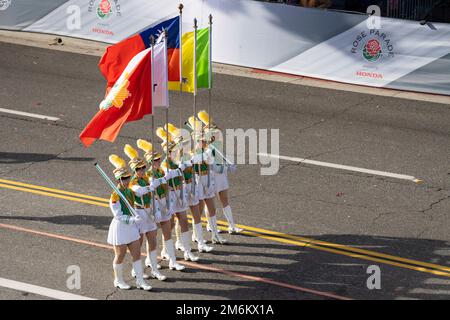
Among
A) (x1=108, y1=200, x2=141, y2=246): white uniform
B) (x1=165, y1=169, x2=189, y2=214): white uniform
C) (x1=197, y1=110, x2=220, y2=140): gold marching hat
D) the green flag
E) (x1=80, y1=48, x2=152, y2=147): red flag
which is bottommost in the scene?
(x1=108, y1=200, x2=141, y2=246): white uniform

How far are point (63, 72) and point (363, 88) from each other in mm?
6929

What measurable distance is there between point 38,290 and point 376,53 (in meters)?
11.7

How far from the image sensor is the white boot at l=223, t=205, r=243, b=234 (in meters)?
16.3

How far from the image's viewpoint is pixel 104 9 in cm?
2628

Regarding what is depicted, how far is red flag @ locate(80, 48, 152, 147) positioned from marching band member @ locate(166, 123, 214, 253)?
0.83 meters

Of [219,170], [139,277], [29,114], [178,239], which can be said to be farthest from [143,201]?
[29,114]

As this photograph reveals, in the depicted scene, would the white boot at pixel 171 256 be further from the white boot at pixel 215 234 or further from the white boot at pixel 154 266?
the white boot at pixel 215 234

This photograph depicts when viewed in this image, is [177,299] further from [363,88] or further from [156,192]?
[363,88]

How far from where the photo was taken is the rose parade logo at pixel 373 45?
2348 cm

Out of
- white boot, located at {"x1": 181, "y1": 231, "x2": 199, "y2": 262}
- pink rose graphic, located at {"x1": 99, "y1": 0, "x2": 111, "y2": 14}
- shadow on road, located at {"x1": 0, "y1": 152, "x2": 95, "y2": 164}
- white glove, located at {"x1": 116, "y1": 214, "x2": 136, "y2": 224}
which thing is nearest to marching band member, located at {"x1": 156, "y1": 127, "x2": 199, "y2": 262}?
white boot, located at {"x1": 181, "y1": 231, "x2": 199, "y2": 262}

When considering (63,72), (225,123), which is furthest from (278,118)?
(63,72)

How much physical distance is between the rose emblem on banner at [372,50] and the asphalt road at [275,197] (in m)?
0.94

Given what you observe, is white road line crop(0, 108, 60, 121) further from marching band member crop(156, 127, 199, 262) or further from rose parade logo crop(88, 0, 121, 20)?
marching band member crop(156, 127, 199, 262)

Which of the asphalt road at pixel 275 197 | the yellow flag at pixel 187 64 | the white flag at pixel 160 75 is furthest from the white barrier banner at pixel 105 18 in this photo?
the white flag at pixel 160 75
